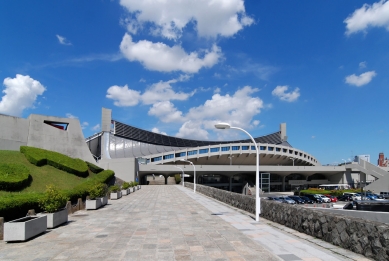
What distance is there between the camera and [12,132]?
30.5 metres

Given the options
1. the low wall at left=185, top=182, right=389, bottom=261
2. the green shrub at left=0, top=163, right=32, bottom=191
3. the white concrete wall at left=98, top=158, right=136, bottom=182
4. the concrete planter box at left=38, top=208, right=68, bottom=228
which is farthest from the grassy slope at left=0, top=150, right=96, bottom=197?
the white concrete wall at left=98, top=158, right=136, bottom=182

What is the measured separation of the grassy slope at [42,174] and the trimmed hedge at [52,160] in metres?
0.50

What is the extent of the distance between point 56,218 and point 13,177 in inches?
548

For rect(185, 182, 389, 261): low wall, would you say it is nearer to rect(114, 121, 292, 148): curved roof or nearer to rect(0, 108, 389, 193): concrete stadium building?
rect(0, 108, 389, 193): concrete stadium building

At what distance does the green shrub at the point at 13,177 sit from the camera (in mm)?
20839

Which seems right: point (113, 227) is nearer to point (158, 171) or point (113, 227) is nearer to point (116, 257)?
point (116, 257)

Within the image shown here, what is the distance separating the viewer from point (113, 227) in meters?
11.4

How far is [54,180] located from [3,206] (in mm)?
17278

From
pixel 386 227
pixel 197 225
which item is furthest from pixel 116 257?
pixel 386 227

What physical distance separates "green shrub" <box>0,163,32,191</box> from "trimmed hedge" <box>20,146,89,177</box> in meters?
3.82

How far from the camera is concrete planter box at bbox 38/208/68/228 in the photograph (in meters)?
10.9

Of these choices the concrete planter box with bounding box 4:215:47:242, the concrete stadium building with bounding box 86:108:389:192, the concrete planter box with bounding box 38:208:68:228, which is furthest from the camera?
the concrete stadium building with bounding box 86:108:389:192

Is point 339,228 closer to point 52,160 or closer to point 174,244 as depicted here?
point 174,244

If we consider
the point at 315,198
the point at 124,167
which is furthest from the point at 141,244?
the point at 124,167
